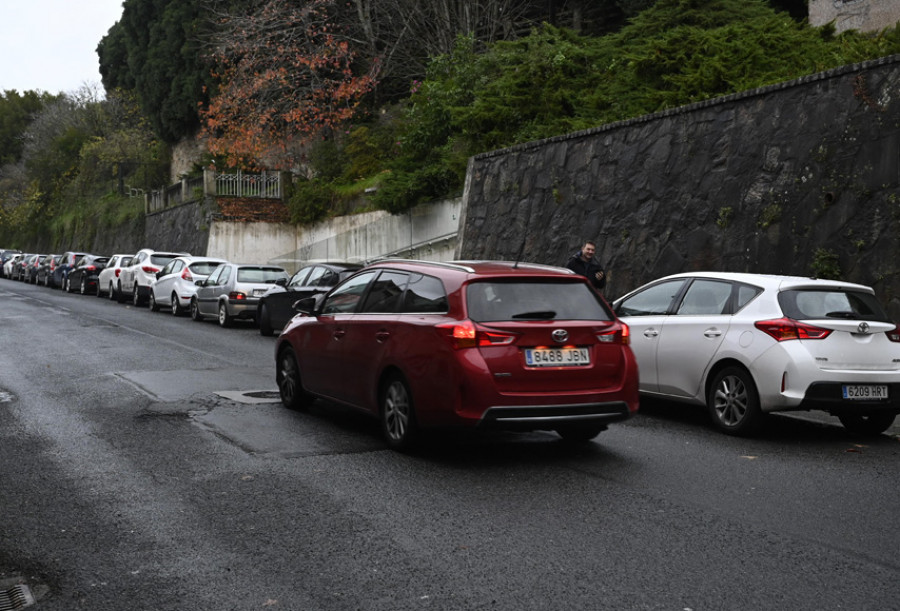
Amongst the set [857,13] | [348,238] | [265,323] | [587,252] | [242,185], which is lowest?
[265,323]

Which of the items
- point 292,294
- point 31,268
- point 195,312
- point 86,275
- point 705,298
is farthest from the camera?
point 31,268

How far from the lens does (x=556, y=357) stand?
7348 millimetres

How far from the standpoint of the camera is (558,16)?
34.4 meters

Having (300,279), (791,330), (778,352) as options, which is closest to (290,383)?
(778,352)

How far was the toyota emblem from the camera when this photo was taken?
7.35m

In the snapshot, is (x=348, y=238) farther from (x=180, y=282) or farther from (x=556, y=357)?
(x=556, y=357)

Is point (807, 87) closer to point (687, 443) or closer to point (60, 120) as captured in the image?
point (687, 443)

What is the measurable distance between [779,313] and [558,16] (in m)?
27.7

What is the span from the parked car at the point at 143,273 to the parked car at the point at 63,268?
9329 millimetres

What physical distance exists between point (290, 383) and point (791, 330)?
4851 millimetres

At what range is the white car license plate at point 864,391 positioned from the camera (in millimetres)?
8453

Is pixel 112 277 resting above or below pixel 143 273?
below

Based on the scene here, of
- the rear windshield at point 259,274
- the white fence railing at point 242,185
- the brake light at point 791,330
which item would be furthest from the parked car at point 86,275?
the brake light at point 791,330

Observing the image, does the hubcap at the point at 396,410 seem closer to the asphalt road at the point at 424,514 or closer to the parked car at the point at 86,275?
the asphalt road at the point at 424,514
